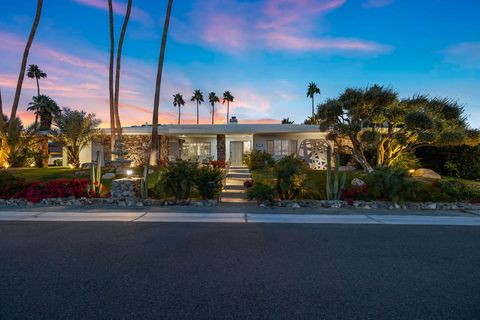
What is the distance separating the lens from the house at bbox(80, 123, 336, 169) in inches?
722

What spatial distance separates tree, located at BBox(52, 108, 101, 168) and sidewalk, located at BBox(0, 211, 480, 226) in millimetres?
10831

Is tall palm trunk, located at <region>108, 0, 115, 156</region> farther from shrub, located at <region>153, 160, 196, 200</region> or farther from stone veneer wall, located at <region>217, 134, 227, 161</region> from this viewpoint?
shrub, located at <region>153, 160, 196, 200</region>

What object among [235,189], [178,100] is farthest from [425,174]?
[178,100]

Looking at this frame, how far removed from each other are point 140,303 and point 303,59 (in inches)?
662

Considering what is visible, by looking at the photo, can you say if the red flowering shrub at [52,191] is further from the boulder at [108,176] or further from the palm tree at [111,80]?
the palm tree at [111,80]

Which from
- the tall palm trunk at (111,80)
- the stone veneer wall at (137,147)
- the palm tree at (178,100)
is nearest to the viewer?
the tall palm trunk at (111,80)

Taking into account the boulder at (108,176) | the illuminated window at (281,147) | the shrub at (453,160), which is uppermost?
the illuminated window at (281,147)

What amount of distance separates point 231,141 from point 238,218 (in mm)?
13861

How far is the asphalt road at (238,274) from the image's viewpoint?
2.48 metres

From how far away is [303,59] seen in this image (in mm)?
16359

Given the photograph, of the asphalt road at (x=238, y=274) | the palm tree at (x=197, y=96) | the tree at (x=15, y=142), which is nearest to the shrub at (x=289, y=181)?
the asphalt road at (x=238, y=274)

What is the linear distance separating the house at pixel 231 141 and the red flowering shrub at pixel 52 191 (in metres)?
9.51

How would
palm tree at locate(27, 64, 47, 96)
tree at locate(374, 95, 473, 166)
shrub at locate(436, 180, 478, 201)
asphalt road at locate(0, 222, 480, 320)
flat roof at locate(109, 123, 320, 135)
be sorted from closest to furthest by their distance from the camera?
asphalt road at locate(0, 222, 480, 320), shrub at locate(436, 180, 478, 201), tree at locate(374, 95, 473, 166), flat roof at locate(109, 123, 320, 135), palm tree at locate(27, 64, 47, 96)

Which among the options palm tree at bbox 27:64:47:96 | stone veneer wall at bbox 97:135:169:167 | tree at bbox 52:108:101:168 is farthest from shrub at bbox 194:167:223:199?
palm tree at bbox 27:64:47:96
